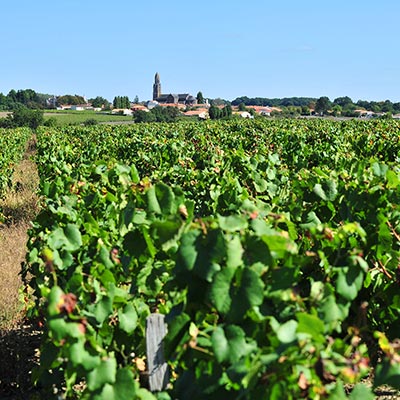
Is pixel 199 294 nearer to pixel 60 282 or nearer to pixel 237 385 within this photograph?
pixel 237 385

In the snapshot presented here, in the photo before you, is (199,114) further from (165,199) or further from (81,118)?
(165,199)

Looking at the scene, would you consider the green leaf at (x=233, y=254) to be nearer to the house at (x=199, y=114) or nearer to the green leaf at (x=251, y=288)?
the green leaf at (x=251, y=288)

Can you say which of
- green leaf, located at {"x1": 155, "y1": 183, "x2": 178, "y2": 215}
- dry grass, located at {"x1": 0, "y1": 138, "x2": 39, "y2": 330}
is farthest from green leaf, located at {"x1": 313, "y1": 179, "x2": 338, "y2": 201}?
dry grass, located at {"x1": 0, "y1": 138, "x2": 39, "y2": 330}

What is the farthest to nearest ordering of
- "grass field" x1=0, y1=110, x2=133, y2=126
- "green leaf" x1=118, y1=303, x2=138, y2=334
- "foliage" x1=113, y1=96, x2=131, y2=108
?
"foliage" x1=113, y1=96, x2=131, y2=108 → "grass field" x1=0, y1=110, x2=133, y2=126 → "green leaf" x1=118, y1=303, x2=138, y2=334

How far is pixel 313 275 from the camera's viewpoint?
3.02m

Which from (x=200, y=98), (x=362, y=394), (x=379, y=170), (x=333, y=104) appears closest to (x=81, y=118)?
(x=333, y=104)

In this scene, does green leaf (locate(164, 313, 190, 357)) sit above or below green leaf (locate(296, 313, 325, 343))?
below

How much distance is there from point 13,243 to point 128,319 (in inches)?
217

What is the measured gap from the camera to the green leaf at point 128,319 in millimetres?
2340

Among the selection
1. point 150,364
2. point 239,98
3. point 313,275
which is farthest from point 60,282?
point 239,98

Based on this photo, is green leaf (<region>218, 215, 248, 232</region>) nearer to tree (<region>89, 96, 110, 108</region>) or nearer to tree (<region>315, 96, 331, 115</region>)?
tree (<region>315, 96, 331, 115</region>)

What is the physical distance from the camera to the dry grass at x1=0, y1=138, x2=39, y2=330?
17.1 feet

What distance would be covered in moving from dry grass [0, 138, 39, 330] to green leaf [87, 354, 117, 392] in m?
3.53

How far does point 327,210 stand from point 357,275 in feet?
4.99
